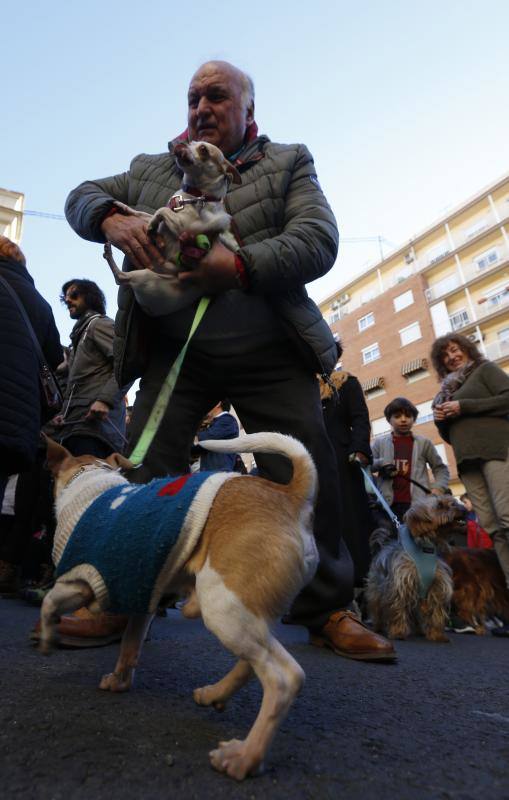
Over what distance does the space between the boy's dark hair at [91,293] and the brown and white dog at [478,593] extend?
388cm

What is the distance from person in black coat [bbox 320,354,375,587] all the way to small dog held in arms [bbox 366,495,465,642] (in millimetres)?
205

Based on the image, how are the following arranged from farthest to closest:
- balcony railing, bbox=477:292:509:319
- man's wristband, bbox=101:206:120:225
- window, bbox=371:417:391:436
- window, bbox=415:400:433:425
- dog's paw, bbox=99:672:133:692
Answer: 1. window, bbox=371:417:391:436
2. window, bbox=415:400:433:425
3. balcony railing, bbox=477:292:509:319
4. man's wristband, bbox=101:206:120:225
5. dog's paw, bbox=99:672:133:692

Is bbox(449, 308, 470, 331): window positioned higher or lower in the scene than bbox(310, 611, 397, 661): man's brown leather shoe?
higher

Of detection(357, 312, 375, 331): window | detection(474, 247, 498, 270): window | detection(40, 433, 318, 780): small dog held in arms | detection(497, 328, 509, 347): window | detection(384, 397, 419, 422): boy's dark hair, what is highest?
detection(474, 247, 498, 270): window

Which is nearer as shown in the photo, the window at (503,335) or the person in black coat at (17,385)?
the person in black coat at (17,385)

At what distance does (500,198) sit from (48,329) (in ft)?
105

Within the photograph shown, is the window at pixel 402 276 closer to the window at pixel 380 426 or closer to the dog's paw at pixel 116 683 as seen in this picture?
the window at pixel 380 426

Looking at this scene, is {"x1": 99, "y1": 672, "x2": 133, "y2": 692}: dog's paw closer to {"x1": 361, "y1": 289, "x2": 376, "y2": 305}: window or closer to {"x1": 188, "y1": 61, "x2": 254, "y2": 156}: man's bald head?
{"x1": 188, "y1": 61, "x2": 254, "y2": 156}: man's bald head

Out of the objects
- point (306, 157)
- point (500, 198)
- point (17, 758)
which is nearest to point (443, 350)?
point (306, 157)

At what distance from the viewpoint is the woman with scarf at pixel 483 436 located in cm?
394

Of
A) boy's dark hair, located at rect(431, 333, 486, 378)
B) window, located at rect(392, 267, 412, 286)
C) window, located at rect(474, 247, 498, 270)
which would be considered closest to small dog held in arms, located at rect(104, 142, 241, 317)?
boy's dark hair, located at rect(431, 333, 486, 378)

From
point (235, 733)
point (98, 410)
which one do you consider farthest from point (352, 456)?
point (235, 733)

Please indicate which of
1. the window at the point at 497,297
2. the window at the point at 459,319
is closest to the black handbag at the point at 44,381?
the window at the point at 497,297

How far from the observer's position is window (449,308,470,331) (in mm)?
28172
